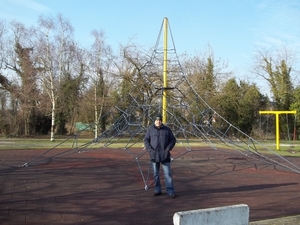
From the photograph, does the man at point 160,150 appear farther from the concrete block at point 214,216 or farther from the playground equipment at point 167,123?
the concrete block at point 214,216

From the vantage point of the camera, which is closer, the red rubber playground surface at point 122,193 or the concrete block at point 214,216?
the concrete block at point 214,216

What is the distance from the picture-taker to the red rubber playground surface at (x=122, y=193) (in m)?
5.96

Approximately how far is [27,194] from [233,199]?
14.1 feet

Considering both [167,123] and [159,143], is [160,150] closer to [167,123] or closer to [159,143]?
[159,143]

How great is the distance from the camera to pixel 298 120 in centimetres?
3556

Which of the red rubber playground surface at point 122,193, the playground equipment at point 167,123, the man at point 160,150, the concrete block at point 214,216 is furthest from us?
the playground equipment at point 167,123

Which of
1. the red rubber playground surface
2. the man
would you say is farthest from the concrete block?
the man

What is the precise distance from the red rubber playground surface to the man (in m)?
0.29

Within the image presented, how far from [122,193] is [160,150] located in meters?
1.28

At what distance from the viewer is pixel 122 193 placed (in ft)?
25.5

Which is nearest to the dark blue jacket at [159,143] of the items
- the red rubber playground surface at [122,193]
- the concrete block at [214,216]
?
the red rubber playground surface at [122,193]

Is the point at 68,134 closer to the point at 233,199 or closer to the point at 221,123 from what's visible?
the point at 221,123

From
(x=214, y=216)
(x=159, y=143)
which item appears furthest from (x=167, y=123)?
(x=214, y=216)

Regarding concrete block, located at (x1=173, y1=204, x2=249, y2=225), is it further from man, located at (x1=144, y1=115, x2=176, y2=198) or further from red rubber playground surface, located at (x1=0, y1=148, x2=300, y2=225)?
man, located at (x1=144, y1=115, x2=176, y2=198)
